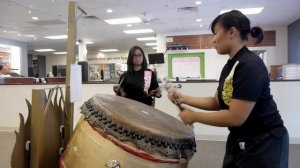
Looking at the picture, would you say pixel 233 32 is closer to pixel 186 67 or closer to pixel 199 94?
pixel 199 94

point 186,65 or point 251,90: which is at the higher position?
point 186,65

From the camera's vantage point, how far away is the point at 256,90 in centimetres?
101

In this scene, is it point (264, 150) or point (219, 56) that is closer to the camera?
point (264, 150)

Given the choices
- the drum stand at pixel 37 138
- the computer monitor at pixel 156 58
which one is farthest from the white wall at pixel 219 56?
the drum stand at pixel 37 138

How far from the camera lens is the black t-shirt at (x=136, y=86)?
8.15ft

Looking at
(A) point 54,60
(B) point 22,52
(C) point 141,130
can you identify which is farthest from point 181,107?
(A) point 54,60

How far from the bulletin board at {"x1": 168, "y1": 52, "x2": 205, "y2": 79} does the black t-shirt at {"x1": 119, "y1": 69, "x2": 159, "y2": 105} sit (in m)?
7.29

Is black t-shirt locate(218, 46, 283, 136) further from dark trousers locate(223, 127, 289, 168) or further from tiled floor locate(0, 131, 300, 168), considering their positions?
tiled floor locate(0, 131, 300, 168)

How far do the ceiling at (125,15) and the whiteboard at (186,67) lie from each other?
1.09 meters

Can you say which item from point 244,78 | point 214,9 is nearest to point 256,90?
point 244,78

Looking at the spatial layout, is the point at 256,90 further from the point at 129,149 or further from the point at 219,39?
the point at 129,149

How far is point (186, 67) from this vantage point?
387 inches

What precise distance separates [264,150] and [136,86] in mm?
1547

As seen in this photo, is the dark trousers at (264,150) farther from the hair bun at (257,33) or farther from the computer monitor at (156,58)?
the computer monitor at (156,58)
